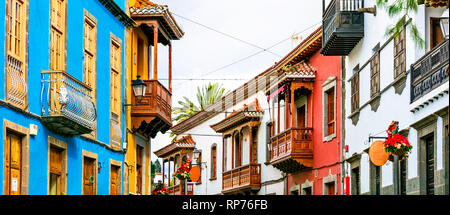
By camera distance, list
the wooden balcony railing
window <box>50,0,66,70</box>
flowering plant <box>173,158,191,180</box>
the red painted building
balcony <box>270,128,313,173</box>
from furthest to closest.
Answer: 1. flowering plant <box>173,158,191,180</box>
2. balcony <box>270,128,313,173</box>
3. the red painted building
4. the wooden balcony railing
5. window <box>50,0,66,70</box>

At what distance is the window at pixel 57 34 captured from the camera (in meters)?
18.9

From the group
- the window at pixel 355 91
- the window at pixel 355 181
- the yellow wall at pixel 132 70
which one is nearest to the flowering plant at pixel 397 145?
the window at pixel 355 91

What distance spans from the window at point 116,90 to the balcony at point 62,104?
13.9 feet

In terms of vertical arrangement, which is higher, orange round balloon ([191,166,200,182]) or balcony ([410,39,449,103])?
balcony ([410,39,449,103])

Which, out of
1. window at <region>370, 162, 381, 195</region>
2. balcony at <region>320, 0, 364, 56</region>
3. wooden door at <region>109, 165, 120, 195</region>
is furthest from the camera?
wooden door at <region>109, 165, 120, 195</region>

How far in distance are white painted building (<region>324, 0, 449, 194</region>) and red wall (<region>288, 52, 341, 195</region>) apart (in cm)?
90

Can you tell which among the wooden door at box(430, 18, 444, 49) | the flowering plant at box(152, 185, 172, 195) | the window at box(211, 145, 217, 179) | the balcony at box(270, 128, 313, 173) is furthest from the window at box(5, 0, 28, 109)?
the window at box(211, 145, 217, 179)

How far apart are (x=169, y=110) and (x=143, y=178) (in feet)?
8.44

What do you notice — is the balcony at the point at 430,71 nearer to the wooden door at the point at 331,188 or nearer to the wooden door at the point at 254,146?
the wooden door at the point at 331,188

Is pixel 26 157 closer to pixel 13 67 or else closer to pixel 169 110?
pixel 13 67

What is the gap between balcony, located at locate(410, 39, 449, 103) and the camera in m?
15.2

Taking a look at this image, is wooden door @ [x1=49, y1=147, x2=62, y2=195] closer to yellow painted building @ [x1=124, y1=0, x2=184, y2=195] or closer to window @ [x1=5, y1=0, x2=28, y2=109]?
window @ [x1=5, y1=0, x2=28, y2=109]

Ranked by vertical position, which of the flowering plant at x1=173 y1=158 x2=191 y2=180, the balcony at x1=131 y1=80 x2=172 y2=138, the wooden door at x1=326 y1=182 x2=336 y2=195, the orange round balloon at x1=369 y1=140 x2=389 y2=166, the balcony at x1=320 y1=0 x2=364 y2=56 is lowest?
the wooden door at x1=326 y1=182 x2=336 y2=195
